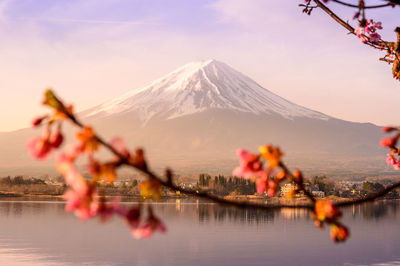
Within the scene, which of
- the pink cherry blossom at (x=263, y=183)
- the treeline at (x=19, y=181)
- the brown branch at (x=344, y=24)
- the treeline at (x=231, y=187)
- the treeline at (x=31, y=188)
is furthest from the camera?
the treeline at (x=19, y=181)

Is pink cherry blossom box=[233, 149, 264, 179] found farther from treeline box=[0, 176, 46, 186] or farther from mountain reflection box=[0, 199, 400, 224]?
treeline box=[0, 176, 46, 186]

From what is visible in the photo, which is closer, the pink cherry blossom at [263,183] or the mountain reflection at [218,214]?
the pink cherry blossom at [263,183]

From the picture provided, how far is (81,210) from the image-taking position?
165 cm

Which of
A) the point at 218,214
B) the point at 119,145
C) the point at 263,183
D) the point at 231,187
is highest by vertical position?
the point at 119,145

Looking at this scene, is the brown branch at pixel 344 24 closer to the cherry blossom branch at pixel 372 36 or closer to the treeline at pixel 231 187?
the cherry blossom branch at pixel 372 36

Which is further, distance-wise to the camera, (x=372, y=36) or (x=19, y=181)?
(x=19, y=181)

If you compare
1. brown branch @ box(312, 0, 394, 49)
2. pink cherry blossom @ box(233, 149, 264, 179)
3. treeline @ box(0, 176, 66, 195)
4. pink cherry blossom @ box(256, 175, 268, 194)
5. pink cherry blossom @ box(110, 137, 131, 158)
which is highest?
brown branch @ box(312, 0, 394, 49)

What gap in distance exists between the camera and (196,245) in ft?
226

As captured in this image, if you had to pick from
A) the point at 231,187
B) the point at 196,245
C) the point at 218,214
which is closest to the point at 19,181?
the point at 231,187

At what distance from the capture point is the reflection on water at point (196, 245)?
5869cm

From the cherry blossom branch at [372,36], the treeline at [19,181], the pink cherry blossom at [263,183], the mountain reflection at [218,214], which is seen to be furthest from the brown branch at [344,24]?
the treeline at [19,181]

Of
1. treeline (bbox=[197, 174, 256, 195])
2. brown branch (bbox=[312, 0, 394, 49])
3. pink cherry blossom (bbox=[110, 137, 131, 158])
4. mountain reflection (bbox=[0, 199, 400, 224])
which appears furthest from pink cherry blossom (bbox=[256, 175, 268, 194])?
treeline (bbox=[197, 174, 256, 195])

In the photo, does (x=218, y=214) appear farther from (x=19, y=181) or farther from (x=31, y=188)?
(x=19, y=181)

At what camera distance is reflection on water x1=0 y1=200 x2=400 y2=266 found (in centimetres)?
5869
